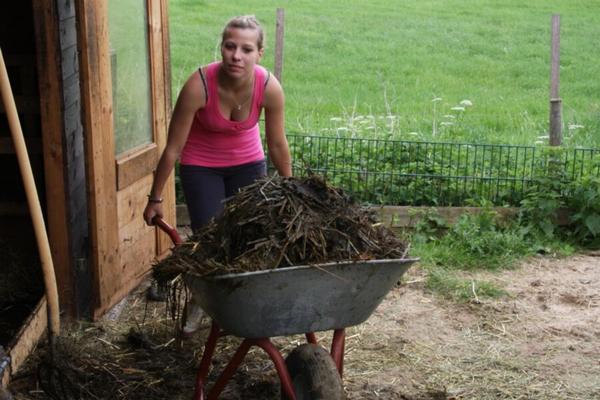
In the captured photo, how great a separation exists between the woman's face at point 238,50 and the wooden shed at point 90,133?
3.27 feet

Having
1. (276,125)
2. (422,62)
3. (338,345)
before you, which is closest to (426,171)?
(276,125)

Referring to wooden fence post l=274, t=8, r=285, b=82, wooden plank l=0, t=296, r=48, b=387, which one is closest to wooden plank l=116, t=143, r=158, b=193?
wooden plank l=0, t=296, r=48, b=387

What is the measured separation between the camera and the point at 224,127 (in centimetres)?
448

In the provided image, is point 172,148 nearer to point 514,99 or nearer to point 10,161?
point 10,161

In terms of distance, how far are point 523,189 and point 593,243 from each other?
0.70m

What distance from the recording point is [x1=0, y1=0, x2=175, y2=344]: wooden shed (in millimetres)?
4824

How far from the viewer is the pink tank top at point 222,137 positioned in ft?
14.6

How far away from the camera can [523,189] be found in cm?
734

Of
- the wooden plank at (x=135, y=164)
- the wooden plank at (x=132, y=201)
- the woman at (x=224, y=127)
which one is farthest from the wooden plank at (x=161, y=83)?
the woman at (x=224, y=127)

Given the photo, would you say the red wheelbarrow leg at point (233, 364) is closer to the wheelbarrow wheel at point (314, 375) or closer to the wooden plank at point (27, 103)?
the wheelbarrow wheel at point (314, 375)

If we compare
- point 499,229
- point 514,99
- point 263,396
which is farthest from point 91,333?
point 514,99

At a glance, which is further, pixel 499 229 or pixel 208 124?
pixel 499 229

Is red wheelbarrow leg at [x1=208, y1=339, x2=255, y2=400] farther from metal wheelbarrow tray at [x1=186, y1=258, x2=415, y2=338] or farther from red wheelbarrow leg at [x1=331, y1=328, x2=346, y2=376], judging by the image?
red wheelbarrow leg at [x1=331, y1=328, x2=346, y2=376]

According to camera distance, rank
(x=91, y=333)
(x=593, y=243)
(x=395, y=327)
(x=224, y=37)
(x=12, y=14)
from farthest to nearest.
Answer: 1. (x=593, y=243)
2. (x=12, y=14)
3. (x=395, y=327)
4. (x=91, y=333)
5. (x=224, y=37)
